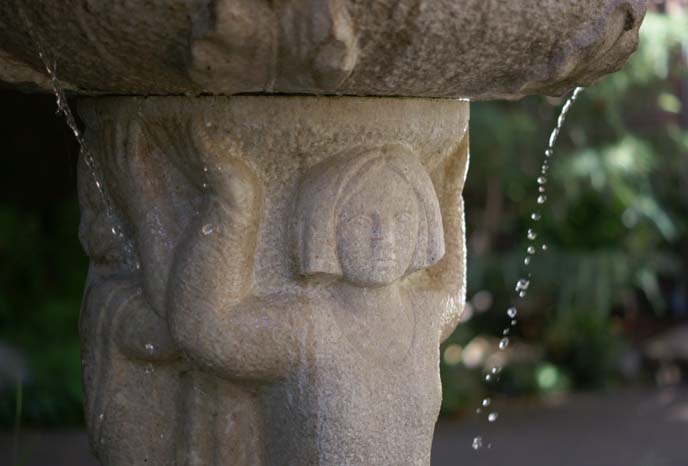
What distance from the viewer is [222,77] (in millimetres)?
1455

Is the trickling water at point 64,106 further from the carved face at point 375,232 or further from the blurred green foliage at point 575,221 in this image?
the blurred green foliage at point 575,221

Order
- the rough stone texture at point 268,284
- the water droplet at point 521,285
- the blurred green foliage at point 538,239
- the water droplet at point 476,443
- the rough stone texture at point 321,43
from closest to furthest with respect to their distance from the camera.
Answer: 1. the rough stone texture at point 321,43
2. the rough stone texture at point 268,284
3. the water droplet at point 476,443
4. the water droplet at point 521,285
5. the blurred green foliage at point 538,239

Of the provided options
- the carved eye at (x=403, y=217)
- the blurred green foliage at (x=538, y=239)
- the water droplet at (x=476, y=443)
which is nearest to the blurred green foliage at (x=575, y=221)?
the blurred green foliage at (x=538, y=239)

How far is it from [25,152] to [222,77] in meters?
4.13

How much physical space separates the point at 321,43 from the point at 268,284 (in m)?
0.47

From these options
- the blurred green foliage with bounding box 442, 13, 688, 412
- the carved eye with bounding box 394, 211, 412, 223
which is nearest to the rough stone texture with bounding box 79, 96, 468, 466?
the carved eye with bounding box 394, 211, 412, 223

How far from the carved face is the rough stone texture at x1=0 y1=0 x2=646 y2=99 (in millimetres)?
169

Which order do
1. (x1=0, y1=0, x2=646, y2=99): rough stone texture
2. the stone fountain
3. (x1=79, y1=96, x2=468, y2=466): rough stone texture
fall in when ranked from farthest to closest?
1. (x1=79, y1=96, x2=468, y2=466): rough stone texture
2. the stone fountain
3. (x1=0, y1=0, x2=646, y2=99): rough stone texture

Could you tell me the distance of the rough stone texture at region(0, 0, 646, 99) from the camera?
4.54ft

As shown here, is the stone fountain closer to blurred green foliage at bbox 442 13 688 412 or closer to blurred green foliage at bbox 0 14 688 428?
blurred green foliage at bbox 0 14 688 428

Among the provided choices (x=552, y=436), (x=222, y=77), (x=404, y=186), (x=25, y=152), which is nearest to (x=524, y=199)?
(x=552, y=436)

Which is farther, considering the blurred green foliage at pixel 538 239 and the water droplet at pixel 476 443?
the blurred green foliage at pixel 538 239

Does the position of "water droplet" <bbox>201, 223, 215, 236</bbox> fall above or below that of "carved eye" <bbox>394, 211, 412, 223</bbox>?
below

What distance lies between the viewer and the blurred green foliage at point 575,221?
4711 mm
